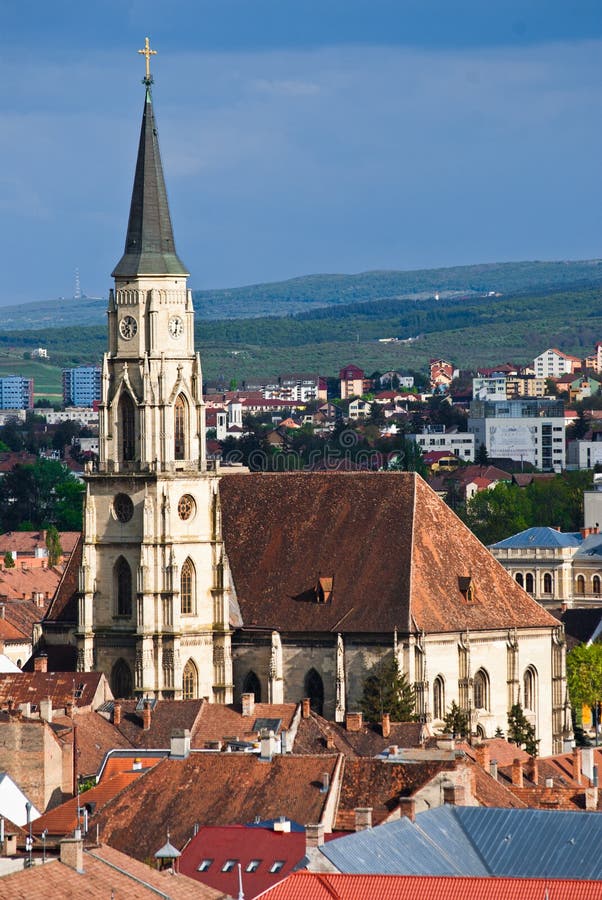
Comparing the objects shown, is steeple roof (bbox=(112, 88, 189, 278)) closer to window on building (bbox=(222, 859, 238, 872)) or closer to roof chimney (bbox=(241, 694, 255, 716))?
roof chimney (bbox=(241, 694, 255, 716))

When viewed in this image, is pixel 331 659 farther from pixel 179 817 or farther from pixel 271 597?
pixel 179 817

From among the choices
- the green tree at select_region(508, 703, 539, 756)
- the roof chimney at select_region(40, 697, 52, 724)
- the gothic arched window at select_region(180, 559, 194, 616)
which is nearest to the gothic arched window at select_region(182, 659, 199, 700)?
the gothic arched window at select_region(180, 559, 194, 616)

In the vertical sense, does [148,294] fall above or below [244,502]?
above

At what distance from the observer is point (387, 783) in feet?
241

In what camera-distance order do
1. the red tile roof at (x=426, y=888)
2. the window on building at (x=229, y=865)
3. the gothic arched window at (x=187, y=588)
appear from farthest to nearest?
the gothic arched window at (x=187, y=588)
the window on building at (x=229, y=865)
the red tile roof at (x=426, y=888)

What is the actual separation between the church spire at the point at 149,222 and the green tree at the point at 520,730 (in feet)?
58.8

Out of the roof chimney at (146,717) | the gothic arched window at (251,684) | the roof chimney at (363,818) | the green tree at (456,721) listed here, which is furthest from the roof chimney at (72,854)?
the gothic arched window at (251,684)

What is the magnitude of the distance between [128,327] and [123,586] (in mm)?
8413

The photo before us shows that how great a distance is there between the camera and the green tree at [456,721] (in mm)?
101925

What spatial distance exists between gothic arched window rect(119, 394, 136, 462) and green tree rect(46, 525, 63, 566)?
6525cm

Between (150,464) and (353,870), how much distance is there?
47223 mm

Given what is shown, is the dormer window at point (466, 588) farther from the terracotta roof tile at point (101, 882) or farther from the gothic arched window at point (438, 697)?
the terracotta roof tile at point (101, 882)

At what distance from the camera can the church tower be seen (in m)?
106

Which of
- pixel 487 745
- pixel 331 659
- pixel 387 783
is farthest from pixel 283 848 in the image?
pixel 331 659
